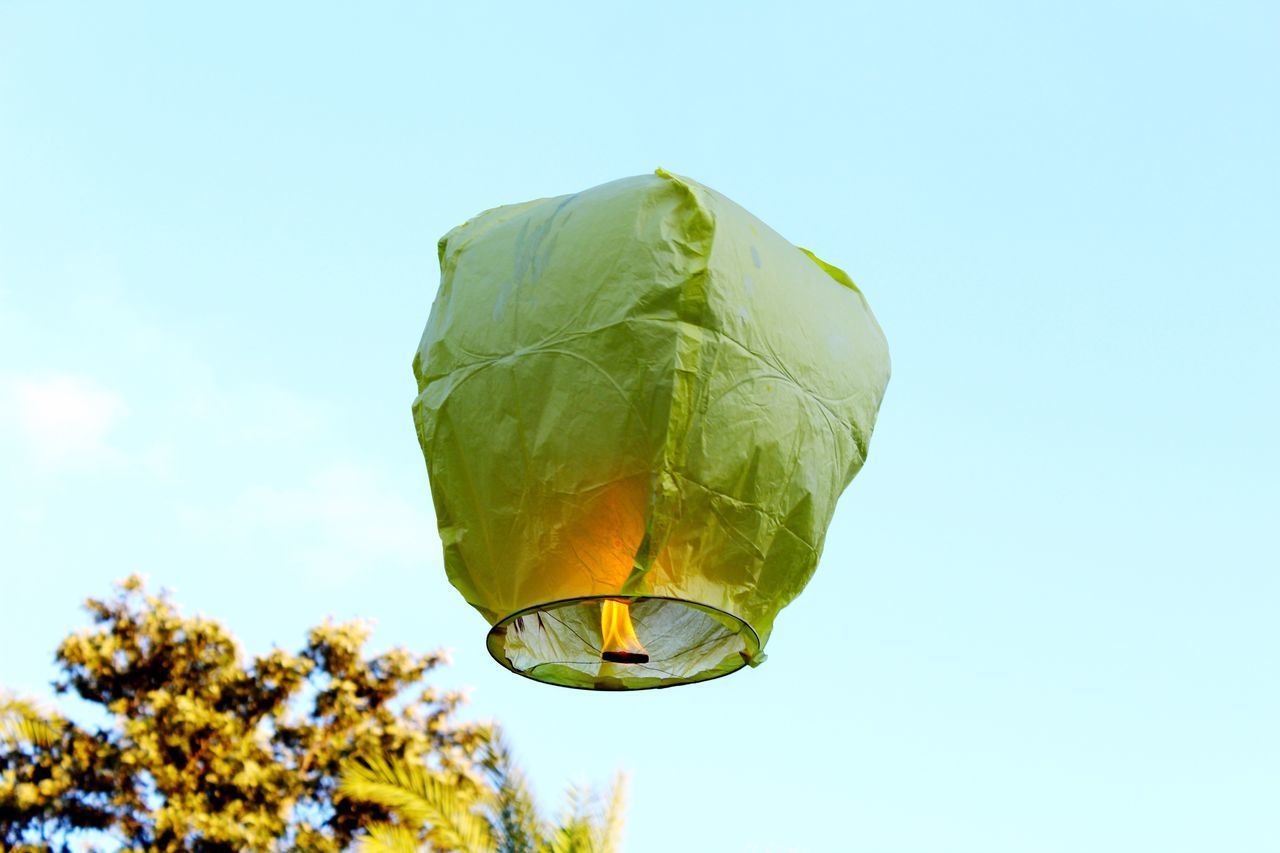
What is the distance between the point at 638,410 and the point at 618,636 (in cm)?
77

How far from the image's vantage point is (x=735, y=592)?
3.24 meters

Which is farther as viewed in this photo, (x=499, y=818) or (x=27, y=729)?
(x=27, y=729)

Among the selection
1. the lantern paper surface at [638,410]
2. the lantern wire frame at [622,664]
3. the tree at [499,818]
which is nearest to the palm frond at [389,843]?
the tree at [499,818]

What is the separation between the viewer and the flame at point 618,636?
3531 mm

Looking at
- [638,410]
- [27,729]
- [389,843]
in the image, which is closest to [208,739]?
[27,729]

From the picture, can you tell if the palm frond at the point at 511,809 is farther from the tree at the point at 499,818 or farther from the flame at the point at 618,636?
the flame at the point at 618,636

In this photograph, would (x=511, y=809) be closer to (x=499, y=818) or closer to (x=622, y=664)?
(x=499, y=818)

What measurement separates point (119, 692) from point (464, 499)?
914 cm

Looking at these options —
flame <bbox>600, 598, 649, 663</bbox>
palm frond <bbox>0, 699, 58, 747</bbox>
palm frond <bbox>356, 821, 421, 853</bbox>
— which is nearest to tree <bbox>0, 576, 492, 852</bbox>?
palm frond <bbox>0, 699, 58, 747</bbox>

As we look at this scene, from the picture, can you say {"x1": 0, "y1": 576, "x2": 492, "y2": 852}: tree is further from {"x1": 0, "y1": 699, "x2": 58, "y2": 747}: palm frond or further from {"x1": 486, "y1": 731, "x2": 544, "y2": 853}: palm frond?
{"x1": 486, "y1": 731, "x2": 544, "y2": 853}: palm frond

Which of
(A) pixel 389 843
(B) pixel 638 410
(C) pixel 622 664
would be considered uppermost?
(A) pixel 389 843

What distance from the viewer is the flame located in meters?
3.53

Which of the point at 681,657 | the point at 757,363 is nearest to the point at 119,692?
the point at 681,657

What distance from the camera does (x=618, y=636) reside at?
139 inches
